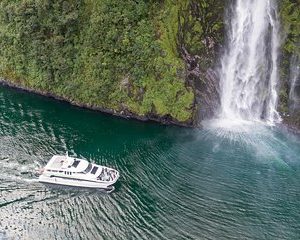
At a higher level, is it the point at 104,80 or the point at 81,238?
the point at 104,80

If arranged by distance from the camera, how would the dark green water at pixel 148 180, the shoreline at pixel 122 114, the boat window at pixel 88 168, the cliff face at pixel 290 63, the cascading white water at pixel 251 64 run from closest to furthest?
1. the dark green water at pixel 148 180
2. the boat window at pixel 88 168
3. the cliff face at pixel 290 63
4. the shoreline at pixel 122 114
5. the cascading white water at pixel 251 64

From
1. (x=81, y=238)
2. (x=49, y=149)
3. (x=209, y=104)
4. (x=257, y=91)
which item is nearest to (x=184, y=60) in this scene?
(x=209, y=104)

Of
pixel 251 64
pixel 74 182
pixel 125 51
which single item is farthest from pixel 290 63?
pixel 74 182

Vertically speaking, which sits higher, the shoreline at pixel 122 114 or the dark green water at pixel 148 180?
the shoreline at pixel 122 114

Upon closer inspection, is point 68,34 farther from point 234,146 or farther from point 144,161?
point 234,146

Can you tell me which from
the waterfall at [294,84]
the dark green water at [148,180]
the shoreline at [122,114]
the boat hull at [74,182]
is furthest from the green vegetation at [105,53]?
the boat hull at [74,182]

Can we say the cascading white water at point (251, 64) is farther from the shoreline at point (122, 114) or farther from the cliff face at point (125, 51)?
the shoreline at point (122, 114)

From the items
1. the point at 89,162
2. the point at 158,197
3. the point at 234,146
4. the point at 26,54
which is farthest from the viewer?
the point at 26,54
